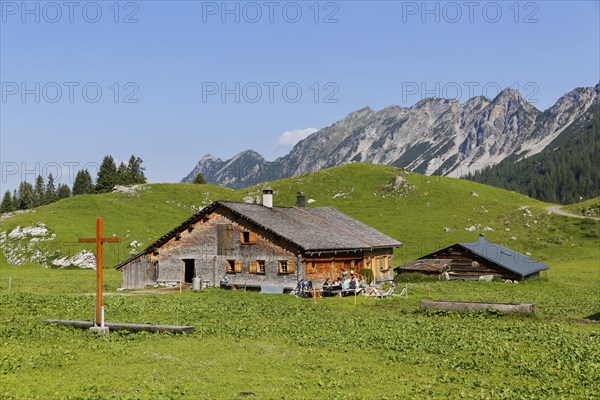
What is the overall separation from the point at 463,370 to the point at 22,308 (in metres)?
24.4

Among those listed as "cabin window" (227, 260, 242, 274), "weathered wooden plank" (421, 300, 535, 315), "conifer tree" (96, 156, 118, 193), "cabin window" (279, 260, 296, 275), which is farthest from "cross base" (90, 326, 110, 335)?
"conifer tree" (96, 156, 118, 193)

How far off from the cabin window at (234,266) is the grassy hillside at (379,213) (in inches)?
1724

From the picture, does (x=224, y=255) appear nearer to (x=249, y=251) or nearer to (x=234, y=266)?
(x=234, y=266)

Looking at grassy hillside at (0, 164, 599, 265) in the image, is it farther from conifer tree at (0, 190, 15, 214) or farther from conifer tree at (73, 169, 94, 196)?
conifer tree at (0, 190, 15, 214)

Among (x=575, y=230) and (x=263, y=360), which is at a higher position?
(x=575, y=230)

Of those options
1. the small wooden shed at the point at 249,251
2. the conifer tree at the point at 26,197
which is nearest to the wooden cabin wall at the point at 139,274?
the small wooden shed at the point at 249,251

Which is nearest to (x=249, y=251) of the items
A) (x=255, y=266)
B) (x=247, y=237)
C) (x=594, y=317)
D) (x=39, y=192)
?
(x=247, y=237)

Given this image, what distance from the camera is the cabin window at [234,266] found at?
50531mm

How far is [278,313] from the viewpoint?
32875 mm

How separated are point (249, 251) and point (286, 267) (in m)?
4.04

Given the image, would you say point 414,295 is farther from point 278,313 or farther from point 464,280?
point 464,280

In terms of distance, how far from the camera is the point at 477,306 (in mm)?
31547

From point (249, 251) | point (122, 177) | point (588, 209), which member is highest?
point (122, 177)

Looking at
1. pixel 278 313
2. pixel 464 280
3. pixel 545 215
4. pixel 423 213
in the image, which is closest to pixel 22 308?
pixel 278 313
